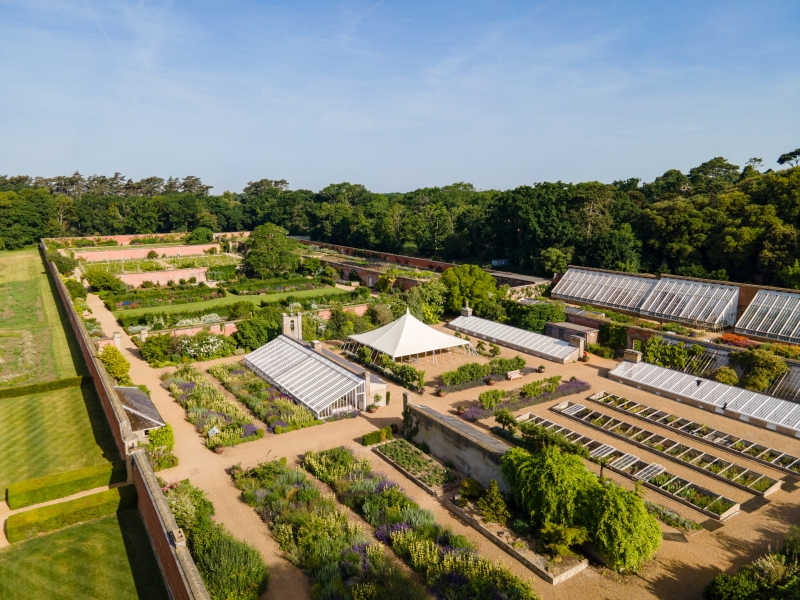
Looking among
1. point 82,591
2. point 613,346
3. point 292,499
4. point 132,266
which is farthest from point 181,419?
point 132,266

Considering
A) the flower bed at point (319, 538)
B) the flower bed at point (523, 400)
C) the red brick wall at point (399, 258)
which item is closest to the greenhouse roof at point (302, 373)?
the flower bed at point (523, 400)

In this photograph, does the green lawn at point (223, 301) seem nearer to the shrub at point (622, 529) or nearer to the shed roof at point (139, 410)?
the shed roof at point (139, 410)

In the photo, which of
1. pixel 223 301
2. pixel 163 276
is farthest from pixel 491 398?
pixel 163 276

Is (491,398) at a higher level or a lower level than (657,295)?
lower

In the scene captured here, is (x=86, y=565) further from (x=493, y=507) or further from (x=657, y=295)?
(x=657, y=295)

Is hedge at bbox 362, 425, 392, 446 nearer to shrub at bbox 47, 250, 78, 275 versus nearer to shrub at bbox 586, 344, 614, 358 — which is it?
shrub at bbox 586, 344, 614, 358

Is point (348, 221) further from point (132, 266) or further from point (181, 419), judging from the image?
point (181, 419)
